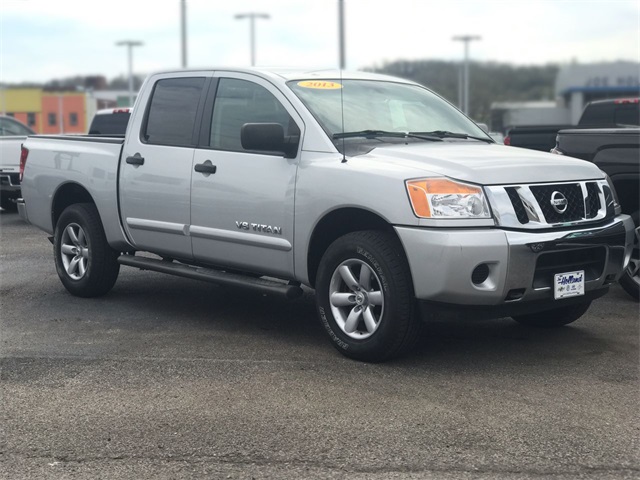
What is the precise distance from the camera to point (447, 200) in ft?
18.4

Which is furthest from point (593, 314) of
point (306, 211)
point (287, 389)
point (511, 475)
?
point (511, 475)

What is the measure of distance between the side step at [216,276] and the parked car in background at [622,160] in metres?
2.95

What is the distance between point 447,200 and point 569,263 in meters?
0.89

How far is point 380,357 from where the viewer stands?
5.89m

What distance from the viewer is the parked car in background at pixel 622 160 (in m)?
7.75

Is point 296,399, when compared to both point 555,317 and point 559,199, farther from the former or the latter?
point 555,317

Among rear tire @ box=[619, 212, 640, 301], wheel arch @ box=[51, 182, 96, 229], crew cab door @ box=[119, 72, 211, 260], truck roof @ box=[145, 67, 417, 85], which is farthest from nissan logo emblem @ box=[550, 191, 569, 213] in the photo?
wheel arch @ box=[51, 182, 96, 229]

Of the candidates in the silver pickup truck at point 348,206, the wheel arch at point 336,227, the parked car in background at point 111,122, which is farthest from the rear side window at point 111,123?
the wheel arch at point 336,227

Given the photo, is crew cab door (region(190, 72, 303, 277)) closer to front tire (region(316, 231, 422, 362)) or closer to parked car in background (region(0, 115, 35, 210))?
front tire (region(316, 231, 422, 362))

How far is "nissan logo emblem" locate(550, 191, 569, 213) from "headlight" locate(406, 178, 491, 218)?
509 millimetres

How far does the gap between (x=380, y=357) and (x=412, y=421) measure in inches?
42.6

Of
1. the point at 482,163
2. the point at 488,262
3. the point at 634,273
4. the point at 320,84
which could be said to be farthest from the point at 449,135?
the point at 634,273

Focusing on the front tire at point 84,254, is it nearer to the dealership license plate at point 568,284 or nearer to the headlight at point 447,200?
the headlight at point 447,200

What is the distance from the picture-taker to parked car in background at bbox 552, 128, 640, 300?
7.75 metres
